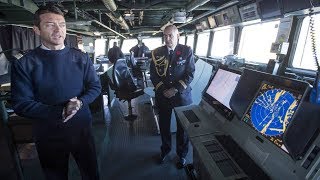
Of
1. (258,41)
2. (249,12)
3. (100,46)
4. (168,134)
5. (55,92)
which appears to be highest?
(249,12)

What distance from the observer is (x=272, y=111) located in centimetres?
126

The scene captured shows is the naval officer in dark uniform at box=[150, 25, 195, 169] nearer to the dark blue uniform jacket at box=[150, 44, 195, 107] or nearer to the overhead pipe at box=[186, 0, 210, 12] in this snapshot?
the dark blue uniform jacket at box=[150, 44, 195, 107]

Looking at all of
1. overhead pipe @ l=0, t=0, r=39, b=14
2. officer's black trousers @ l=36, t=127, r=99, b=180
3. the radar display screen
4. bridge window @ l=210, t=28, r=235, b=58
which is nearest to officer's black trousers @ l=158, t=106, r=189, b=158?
officer's black trousers @ l=36, t=127, r=99, b=180

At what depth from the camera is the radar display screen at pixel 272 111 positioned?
114 cm

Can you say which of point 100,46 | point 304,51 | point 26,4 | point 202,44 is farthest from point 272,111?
point 100,46

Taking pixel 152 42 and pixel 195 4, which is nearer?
pixel 195 4

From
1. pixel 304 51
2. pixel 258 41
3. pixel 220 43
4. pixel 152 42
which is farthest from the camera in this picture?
pixel 152 42

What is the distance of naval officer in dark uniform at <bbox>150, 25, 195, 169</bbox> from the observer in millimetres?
2441

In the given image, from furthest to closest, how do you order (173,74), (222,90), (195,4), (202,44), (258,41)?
(202,44)
(258,41)
(195,4)
(173,74)
(222,90)

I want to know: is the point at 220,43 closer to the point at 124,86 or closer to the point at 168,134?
the point at 124,86

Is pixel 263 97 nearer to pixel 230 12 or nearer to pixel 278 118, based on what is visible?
pixel 278 118

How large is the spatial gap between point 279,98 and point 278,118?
0.12 m

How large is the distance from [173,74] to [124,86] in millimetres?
1895

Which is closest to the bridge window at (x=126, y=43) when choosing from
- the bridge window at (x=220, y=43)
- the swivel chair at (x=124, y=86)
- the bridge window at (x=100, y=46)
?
the bridge window at (x=100, y=46)
